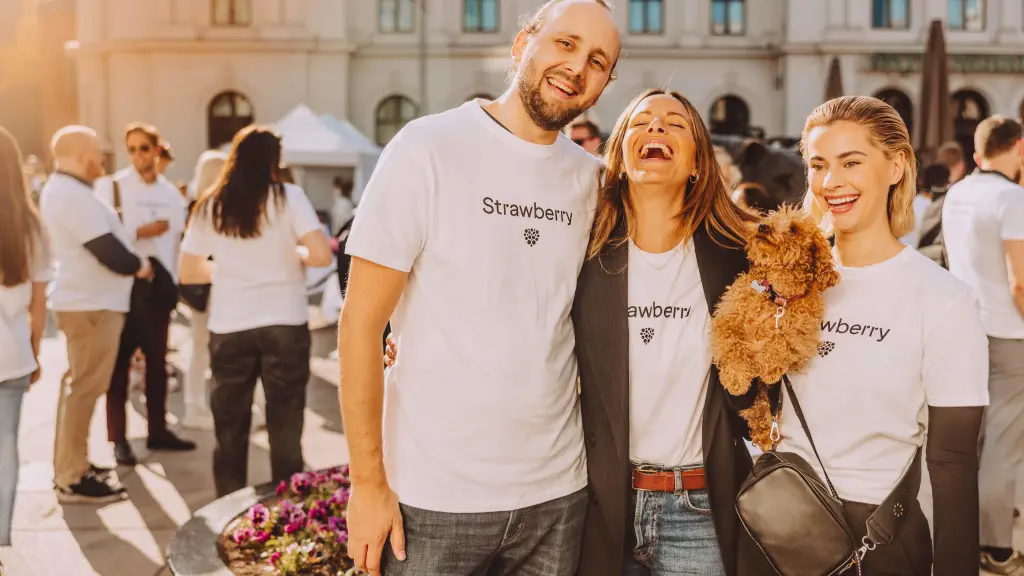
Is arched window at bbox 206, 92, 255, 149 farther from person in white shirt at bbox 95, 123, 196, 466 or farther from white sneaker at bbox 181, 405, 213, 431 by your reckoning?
person in white shirt at bbox 95, 123, 196, 466

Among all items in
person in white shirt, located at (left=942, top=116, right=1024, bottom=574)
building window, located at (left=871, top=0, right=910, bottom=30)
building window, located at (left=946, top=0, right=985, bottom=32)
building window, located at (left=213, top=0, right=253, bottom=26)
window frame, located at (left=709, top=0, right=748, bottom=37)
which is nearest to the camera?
person in white shirt, located at (left=942, top=116, right=1024, bottom=574)

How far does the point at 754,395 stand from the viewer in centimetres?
255

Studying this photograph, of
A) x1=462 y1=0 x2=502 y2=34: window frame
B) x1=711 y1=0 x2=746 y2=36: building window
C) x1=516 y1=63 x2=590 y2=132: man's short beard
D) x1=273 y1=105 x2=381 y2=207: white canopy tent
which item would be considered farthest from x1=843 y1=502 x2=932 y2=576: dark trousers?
x1=711 y1=0 x2=746 y2=36: building window

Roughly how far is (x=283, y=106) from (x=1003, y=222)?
991 inches

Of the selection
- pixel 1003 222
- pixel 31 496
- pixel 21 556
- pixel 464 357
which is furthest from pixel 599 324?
pixel 31 496

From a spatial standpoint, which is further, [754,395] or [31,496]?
[31,496]

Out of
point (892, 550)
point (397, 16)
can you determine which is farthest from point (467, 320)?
point (397, 16)

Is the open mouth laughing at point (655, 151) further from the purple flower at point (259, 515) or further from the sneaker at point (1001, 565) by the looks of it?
the sneaker at point (1001, 565)

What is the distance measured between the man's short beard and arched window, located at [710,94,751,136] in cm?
2686

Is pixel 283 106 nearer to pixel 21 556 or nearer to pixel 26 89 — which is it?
pixel 26 89

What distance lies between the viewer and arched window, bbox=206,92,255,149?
2819cm

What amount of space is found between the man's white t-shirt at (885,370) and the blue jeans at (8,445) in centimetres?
353

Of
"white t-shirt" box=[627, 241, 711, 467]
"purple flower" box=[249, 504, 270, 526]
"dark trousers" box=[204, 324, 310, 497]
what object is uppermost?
"white t-shirt" box=[627, 241, 711, 467]

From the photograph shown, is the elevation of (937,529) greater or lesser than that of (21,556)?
greater
